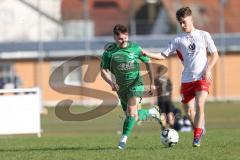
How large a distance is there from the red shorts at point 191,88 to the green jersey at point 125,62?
83 centimetres

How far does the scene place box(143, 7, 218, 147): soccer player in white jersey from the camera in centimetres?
1237

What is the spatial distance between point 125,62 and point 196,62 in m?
1.25

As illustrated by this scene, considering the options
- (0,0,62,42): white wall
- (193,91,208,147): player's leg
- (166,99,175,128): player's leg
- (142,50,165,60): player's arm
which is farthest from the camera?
(0,0,62,42): white wall

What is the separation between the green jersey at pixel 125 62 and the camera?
1291cm

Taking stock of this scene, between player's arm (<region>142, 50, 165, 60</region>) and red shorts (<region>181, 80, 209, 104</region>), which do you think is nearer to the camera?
red shorts (<region>181, 80, 209, 104</region>)

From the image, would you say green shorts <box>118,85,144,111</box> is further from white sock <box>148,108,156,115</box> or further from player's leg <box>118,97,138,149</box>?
white sock <box>148,108,156,115</box>

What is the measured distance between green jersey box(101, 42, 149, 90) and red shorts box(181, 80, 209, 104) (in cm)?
83

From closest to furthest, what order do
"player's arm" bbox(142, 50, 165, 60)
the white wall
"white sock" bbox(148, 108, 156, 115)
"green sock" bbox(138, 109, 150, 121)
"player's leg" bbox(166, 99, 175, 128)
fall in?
"player's arm" bbox(142, 50, 165, 60) < "green sock" bbox(138, 109, 150, 121) < "white sock" bbox(148, 108, 156, 115) < "player's leg" bbox(166, 99, 175, 128) < the white wall

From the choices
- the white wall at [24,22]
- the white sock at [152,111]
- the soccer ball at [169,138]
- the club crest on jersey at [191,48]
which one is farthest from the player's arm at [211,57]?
the white wall at [24,22]

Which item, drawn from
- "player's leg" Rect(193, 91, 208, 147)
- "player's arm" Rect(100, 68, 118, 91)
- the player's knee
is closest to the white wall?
"player's arm" Rect(100, 68, 118, 91)

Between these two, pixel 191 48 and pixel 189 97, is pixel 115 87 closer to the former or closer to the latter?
pixel 189 97

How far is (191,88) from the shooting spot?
12648 millimetres

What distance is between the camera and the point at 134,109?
12961mm

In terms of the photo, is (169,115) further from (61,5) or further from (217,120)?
(61,5)
